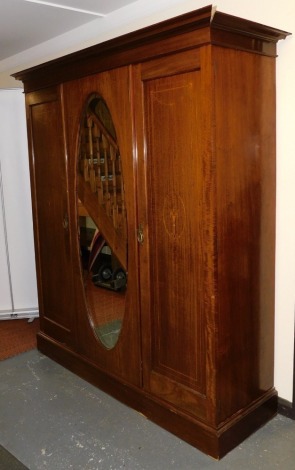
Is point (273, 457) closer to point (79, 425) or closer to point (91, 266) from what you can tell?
point (79, 425)

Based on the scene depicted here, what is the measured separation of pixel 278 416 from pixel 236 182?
1.28 meters

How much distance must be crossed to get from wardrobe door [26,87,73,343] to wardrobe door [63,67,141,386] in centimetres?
11

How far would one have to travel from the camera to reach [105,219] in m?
2.52

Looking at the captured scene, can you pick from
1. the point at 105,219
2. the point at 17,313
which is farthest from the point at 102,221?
the point at 17,313

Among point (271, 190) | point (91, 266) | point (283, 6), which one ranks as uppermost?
point (283, 6)

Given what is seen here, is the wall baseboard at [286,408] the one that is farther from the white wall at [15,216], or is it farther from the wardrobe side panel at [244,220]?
the white wall at [15,216]

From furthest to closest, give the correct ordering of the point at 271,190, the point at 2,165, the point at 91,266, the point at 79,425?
the point at 2,165
the point at 91,266
the point at 79,425
the point at 271,190

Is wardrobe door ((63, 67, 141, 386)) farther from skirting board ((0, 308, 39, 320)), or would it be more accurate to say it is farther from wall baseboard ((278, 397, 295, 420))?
skirting board ((0, 308, 39, 320))

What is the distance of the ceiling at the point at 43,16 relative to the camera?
9.09 ft

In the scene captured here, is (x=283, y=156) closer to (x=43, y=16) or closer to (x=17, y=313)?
(x=43, y=16)

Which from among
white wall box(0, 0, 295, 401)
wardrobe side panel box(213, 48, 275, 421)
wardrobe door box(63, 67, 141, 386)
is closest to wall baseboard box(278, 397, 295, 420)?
white wall box(0, 0, 295, 401)

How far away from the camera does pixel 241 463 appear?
2.04 meters

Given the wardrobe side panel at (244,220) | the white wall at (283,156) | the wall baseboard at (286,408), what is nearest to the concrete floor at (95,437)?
the wall baseboard at (286,408)

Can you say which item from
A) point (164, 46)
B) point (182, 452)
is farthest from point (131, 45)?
point (182, 452)
